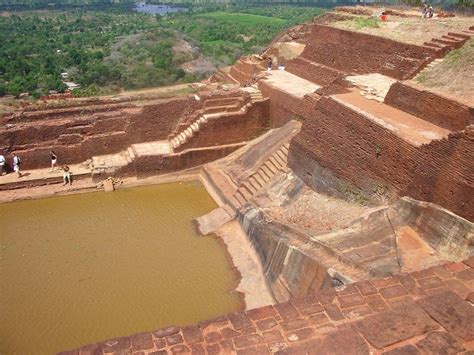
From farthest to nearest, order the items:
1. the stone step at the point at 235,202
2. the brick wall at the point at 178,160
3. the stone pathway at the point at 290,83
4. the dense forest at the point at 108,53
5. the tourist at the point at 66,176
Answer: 1. the dense forest at the point at 108,53
2. the stone pathway at the point at 290,83
3. the brick wall at the point at 178,160
4. the tourist at the point at 66,176
5. the stone step at the point at 235,202

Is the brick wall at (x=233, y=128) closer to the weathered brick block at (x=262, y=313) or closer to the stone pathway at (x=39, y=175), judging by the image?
the stone pathway at (x=39, y=175)

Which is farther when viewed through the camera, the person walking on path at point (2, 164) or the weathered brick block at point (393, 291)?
the person walking on path at point (2, 164)

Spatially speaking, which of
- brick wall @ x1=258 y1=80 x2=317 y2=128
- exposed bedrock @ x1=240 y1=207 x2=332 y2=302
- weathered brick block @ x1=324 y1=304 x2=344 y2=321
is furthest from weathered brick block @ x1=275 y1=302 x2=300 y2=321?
brick wall @ x1=258 y1=80 x2=317 y2=128

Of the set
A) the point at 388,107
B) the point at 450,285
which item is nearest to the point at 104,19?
the point at 388,107

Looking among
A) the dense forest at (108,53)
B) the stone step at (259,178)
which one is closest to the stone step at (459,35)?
the stone step at (259,178)

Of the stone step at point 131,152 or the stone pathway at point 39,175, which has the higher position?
the stone step at point 131,152

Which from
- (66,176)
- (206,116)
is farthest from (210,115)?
(66,176)

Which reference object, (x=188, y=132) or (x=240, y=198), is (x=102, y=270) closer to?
(x=240, y=198)
